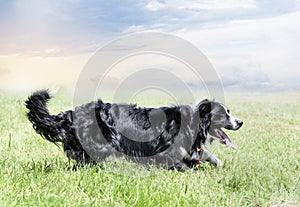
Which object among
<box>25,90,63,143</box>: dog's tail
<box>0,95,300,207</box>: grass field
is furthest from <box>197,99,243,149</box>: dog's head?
<box>25,90,63,143</box>: dog's tail

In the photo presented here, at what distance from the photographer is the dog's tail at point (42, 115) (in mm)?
4570

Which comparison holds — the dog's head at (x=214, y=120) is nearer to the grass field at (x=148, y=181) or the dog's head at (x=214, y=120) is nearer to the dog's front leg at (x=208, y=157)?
the dog's front leg at (x=208, y=157)

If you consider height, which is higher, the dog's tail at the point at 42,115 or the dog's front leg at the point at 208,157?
the dog's tail at the point at 42,115

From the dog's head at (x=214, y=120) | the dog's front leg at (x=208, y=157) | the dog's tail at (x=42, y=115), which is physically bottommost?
the dog's front leg at (x=208, y=157)

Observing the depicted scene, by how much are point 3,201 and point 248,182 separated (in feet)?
8.12

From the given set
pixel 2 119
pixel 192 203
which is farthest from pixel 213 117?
pixel 2 119

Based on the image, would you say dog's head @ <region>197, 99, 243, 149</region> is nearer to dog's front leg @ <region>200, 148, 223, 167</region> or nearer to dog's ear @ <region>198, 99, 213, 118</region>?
dog's ear @ <region>198, 99, 213, 118</region>

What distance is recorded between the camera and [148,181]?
13.2 ft

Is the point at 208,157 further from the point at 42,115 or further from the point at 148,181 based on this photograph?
the point at 42,115

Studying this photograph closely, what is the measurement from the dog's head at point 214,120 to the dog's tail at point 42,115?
1816 millimetres

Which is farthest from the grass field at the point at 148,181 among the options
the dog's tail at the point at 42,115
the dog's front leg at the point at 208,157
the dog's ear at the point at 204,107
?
the dog's ear at the point at 204,107

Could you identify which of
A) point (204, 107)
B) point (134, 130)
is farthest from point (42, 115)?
point (204, 107)

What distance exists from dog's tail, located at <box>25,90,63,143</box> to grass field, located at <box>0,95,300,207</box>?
38 cm

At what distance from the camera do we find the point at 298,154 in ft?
19.8
